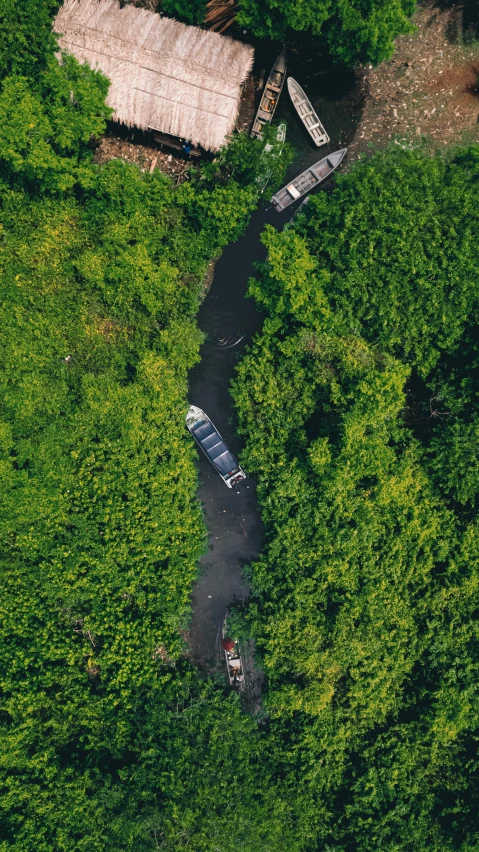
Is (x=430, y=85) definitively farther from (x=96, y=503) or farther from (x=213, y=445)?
(x=96, y=503)

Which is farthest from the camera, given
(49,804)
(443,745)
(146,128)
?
(146,128)

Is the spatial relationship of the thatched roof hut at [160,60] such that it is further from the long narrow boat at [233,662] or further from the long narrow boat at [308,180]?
the long narrow boat at [233,662]

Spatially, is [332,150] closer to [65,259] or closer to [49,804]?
[65,259]

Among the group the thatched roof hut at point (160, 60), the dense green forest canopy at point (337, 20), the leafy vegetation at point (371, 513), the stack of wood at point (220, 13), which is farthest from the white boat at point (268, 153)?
the stack of wood at point (220, 13)

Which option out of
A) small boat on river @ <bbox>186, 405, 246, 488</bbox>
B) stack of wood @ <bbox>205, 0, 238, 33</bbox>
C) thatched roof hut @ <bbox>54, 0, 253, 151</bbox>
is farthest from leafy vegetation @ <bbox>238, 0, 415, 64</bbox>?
small boat on river @ <bbox>186, 405, 246, 488</bbox>

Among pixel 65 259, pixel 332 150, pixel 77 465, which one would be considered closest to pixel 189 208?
pixel 65 259
